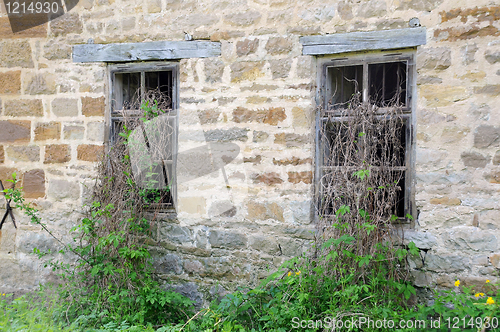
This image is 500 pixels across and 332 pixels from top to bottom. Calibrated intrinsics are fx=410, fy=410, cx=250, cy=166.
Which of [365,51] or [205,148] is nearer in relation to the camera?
[365,51]

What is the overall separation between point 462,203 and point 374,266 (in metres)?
0.89

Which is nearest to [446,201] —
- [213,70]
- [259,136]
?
[259,136]

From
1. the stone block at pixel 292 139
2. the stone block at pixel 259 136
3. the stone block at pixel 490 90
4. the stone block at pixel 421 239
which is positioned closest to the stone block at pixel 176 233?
the stone block at pixel 259 136

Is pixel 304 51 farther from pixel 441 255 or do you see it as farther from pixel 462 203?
pixel 441 255

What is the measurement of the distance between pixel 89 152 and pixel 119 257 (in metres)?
1.20

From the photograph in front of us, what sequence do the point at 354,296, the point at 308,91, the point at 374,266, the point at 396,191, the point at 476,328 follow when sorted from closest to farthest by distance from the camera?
the point at 476,328 < the point at 354,296 < the point at 374,266 < the point at 396,191 < the point at 308,91

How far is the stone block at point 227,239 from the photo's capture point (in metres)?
3.93

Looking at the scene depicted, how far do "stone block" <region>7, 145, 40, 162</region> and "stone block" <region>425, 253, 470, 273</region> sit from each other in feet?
13.0

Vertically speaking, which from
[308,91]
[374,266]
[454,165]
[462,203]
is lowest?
[374,266]

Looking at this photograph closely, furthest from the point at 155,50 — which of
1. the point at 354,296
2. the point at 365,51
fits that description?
the point at 354,296

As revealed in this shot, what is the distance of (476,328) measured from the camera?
9.23 feet

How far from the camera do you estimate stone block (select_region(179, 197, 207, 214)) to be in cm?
403

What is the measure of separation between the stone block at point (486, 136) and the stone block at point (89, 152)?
348 centimetres

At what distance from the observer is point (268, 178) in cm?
386
